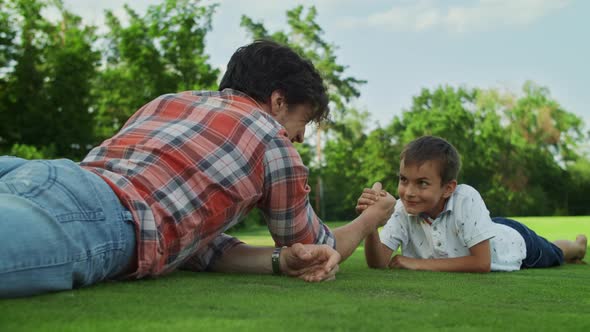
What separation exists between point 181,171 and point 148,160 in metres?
0.15

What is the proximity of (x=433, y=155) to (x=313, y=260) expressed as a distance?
157 cm

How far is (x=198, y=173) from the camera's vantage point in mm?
2920

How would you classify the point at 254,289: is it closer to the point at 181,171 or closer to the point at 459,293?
the point at 181,171

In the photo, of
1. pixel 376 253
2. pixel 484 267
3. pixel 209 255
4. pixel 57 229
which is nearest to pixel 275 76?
pixel 209 255

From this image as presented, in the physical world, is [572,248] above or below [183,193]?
below

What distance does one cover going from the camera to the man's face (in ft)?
11.4

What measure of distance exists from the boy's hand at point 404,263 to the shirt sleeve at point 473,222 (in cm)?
37

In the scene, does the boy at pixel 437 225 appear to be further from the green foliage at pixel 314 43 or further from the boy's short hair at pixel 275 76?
the green foliage at pixel 314 43

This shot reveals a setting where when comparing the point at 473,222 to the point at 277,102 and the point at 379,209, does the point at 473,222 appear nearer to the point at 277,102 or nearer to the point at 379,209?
the point at 379,209

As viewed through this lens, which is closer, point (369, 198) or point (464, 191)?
point (369, 198)

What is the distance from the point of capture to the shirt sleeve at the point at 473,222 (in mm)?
4375

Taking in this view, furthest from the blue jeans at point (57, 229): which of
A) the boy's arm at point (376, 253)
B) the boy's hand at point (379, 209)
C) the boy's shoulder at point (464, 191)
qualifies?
the boy's shoulder at point (464, 191)

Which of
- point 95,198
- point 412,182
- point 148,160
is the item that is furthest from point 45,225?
point 412,182

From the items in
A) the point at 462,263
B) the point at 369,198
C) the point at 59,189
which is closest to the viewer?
the point at 59,189
